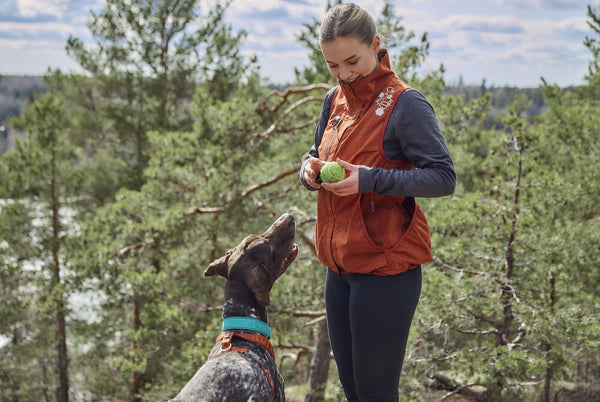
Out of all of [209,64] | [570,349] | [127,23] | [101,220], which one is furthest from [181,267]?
[127,23]

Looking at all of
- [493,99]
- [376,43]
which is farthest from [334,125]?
[493,99]

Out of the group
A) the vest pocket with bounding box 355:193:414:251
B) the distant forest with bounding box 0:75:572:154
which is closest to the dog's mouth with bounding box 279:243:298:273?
the vest pocket with bounding box 355:193:414:251

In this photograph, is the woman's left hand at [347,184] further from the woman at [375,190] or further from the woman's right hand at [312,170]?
the woman's right hand at [312,170]

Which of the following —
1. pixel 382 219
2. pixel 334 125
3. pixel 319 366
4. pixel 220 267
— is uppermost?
pixel 334 125

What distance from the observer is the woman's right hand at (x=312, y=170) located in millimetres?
Answer: 1878

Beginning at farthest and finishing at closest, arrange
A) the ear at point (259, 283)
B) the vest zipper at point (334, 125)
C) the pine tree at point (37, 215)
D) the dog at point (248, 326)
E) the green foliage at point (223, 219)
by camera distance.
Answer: the pine tree at point (37, 215), the green foliage at point (223, 219), the ear at point (259, 283), the dog at point (248, 326), the vest zipper at point (334, 125)

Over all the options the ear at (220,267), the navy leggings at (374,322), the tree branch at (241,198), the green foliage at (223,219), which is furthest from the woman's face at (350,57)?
the tree branch at (241,198)

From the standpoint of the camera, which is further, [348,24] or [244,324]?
[244,324]

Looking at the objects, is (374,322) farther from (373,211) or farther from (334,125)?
(334,125)

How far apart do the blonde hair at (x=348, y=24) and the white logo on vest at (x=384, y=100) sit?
180 millimetres

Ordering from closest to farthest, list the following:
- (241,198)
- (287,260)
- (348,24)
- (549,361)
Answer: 1. (348,24)
2. (287,260)
3. (549,361)
4. (241,198)

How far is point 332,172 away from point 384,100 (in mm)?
315

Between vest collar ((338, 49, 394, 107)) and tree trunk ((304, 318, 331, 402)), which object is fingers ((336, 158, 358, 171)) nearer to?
vest collar ((338, 49, 394, 107))

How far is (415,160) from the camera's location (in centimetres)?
178
